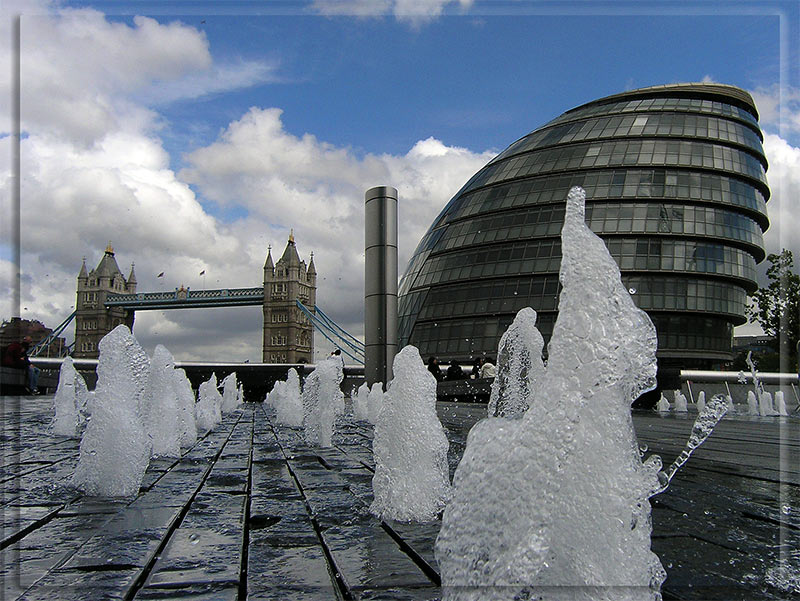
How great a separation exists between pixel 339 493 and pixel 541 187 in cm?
3378

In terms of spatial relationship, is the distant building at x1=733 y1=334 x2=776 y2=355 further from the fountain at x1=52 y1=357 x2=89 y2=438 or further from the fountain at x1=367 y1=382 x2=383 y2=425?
the fountain at x1=52 y1=357 x2=89 y2=438

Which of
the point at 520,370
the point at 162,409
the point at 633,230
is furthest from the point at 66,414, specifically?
the point at 633,230

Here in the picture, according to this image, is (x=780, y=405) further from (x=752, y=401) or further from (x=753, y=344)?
(x=753, y=344)

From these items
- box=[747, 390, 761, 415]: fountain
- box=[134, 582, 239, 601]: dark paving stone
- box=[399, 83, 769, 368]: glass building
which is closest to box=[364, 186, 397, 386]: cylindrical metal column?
box=[747, 390, 761, 415]: fountain

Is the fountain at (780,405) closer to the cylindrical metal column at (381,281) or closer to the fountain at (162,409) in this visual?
the cylindrical metal column at (381,281)

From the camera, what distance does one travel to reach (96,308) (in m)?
94.1

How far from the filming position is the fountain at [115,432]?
13.9 feet

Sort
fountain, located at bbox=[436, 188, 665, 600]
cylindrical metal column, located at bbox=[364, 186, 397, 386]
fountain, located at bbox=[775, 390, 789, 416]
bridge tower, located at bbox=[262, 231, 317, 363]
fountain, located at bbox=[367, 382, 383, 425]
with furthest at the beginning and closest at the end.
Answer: bridge tower, located at bbox=[262, 231, 317, 363] → fountain, located at bbox=[775, 390, 789, 416] → cylindrical metal column, located at bbox=[364, 186, 397, 386] → fountain, located at bbox=[367, 382, 383, 425] → fountain, located at bbox=[436, 188, 665, 600]

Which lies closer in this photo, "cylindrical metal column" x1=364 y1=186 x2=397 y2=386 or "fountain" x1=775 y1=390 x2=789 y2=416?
"cylindrical metal column" x1=364 y1=186 x2=397 y2=386

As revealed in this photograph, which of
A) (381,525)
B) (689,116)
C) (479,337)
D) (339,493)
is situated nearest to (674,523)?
(381,525)

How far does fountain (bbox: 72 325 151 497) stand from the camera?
425cm

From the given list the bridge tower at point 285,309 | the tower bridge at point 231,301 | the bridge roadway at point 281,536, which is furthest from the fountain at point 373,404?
the bridge tower at point 285,309

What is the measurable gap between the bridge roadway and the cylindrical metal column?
1043 cm

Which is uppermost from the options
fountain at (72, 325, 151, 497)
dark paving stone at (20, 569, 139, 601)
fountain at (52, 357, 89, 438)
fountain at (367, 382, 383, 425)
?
fountain at (72, 325, 151, 497)
